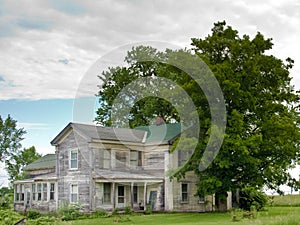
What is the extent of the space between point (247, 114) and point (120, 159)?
10134 millimetres

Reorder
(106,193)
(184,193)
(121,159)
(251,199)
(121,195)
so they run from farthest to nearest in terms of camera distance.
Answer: (251,199) → (184,193) → (121,159) → (121,195) → (106,193)

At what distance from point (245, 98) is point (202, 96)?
2.65 m

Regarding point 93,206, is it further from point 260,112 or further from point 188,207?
point 260,112

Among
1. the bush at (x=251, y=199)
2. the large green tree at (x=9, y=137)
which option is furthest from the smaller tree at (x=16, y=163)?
the bush at (x=251, y=199)

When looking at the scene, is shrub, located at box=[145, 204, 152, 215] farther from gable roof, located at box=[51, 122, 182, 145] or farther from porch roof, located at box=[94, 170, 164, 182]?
gable roof, located at box=[51, 122, 182, 145]

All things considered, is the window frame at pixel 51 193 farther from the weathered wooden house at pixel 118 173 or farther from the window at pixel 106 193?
the window at pixel 106 193

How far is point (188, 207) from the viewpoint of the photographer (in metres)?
35.2

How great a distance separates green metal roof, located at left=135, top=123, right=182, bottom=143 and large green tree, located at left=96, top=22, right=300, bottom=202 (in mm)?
4960

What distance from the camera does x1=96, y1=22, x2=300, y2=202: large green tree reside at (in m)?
28.6

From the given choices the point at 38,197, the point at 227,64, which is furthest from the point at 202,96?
the point at 38,197

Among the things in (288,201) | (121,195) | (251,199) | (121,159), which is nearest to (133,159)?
(121,159)

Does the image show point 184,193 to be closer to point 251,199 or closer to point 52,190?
point 251,199

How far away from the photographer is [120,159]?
116ft

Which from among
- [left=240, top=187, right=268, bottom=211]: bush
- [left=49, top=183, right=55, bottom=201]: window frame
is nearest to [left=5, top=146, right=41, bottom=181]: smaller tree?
[left=49, top=183, right=55, bottom=201]: window frame
